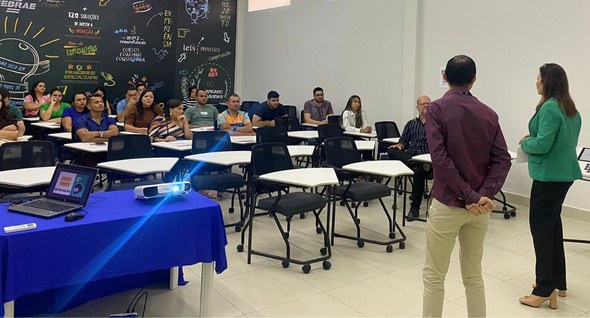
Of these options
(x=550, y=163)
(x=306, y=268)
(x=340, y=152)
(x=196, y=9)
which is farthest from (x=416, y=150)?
(x=196, y=9)

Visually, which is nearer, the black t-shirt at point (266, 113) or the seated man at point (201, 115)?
the seated man at point (201, 115)

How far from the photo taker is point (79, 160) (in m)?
5.39

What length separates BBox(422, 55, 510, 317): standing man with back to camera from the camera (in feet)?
7.61

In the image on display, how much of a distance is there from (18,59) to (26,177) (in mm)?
6038

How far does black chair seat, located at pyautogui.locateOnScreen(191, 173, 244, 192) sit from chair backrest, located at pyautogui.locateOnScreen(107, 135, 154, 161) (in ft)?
1.98

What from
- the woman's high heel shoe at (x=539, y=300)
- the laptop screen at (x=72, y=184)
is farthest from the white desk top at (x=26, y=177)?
the woman's high heel shoe at (x=539, y=300)

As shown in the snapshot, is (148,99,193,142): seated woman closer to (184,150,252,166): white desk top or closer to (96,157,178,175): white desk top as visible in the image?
(184,150,252,166): white desk top

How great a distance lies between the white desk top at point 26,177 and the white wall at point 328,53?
5425 mm

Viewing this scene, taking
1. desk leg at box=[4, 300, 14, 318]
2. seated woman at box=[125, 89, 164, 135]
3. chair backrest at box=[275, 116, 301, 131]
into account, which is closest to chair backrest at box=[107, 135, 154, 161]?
seated woman at box=[125, 89, 164, 135]

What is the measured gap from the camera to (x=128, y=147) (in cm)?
482

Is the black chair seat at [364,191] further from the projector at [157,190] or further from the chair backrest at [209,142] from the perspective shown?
the projector at [157,190]

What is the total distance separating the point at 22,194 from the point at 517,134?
5600 millimetres

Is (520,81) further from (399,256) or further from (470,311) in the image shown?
(470,311)

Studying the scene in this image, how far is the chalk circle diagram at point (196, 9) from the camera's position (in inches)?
407
